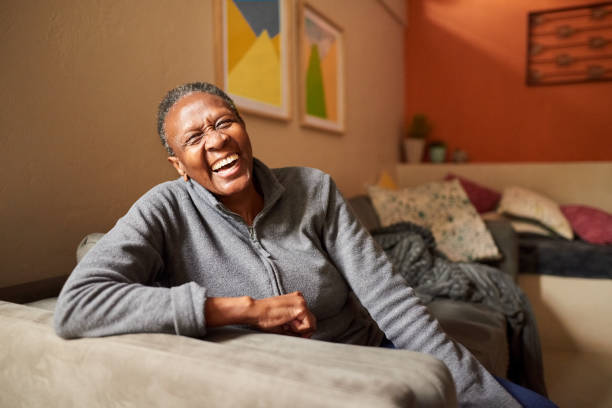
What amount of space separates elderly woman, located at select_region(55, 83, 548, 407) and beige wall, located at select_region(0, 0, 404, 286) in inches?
16.8

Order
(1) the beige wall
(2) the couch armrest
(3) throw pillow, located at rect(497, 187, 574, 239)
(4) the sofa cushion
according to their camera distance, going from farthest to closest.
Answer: (3) throw pillow, located at rect(497, 187, 574, 239) < (4) the sofa cushion < (1) the beige wall < (2) the couch armrest

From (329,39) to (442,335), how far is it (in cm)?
230

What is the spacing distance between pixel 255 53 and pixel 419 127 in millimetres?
2430

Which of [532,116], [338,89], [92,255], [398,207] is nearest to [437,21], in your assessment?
[532,116]

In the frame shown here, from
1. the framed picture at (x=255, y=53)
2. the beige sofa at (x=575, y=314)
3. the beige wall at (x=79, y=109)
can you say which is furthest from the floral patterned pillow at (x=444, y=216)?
the beige wall at (x=79, y=109)

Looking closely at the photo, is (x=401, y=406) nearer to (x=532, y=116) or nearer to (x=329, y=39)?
(x=329, y=39)

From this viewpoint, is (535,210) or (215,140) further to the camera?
(535,210)

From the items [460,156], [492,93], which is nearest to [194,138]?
[460,156]

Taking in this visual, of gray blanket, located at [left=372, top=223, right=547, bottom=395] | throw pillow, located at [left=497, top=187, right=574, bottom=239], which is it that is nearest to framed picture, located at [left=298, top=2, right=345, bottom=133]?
gray blanket, located at [left=372, top=223, right=547, bottom=395]

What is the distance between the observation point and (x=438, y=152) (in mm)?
4039

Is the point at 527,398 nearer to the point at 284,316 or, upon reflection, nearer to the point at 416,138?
the point at 284,316

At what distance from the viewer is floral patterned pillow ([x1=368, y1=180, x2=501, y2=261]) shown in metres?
2.44

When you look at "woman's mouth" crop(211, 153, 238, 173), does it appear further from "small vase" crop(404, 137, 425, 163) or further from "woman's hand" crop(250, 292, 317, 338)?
"small vase" crop(404, 137, 425, 163)

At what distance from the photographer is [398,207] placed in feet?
8.75
